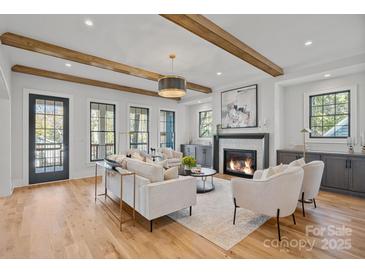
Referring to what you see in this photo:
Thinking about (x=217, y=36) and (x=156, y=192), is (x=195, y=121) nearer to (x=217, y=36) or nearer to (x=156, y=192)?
(x=217, y=36)

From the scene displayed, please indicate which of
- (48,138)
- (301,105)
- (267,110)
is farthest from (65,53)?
(301,105)

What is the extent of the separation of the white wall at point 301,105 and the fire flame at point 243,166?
42.6 inches

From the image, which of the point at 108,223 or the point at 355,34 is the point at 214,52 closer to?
the point at 355,34

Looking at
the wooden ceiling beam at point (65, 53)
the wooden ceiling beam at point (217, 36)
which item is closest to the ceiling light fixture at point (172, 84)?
the wooden ceiling beam at point (217, 36)

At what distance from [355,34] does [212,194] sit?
382cm

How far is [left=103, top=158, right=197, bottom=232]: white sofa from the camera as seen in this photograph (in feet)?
7.90

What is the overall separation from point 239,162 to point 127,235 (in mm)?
4234

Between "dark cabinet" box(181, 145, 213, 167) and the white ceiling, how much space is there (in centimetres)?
350

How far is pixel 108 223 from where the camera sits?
2.65 metres

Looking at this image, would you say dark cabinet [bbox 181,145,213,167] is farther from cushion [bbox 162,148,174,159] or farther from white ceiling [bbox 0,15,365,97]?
white ceiling [bbox 0,15,365,97]

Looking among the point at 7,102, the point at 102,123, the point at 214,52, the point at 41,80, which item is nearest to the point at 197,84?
the point at 214,52

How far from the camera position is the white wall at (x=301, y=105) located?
4030mm

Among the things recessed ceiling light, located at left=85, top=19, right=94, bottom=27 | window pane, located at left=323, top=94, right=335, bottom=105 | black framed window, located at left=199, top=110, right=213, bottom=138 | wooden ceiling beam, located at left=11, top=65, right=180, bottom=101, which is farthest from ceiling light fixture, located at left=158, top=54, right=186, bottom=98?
black framed window, located at left=199, top=110, right=213, bottom=138

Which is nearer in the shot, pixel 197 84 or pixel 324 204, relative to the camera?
pixel 324 204
